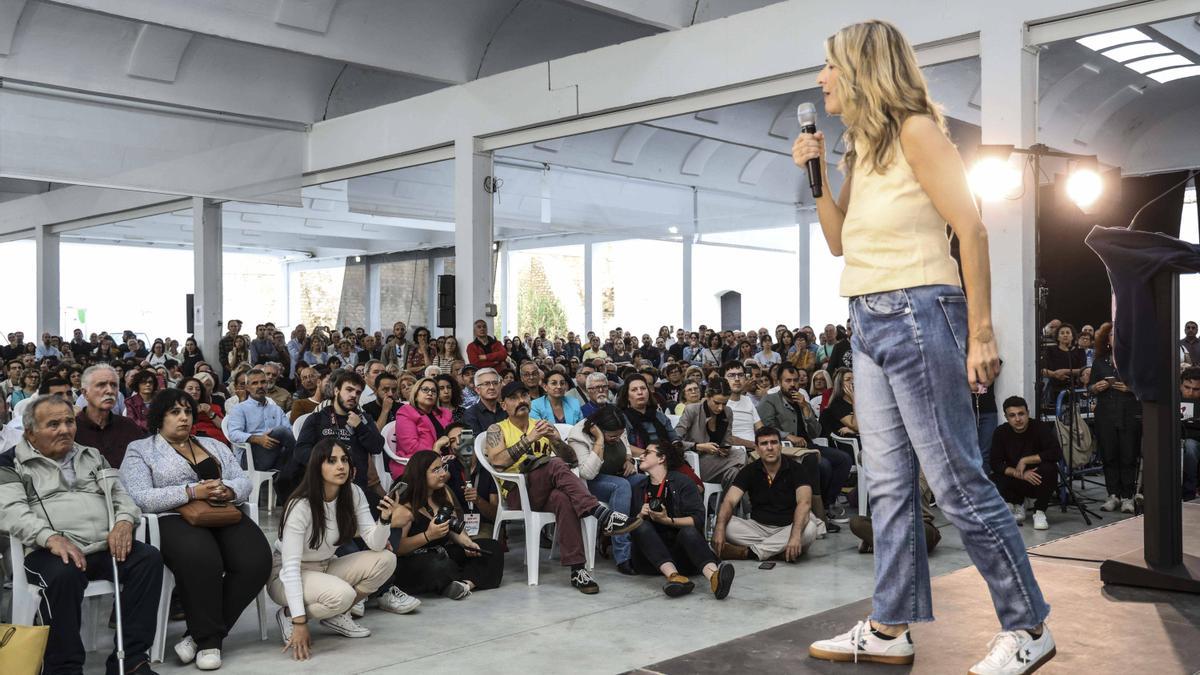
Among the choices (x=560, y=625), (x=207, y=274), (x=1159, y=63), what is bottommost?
(x=560, y=625)

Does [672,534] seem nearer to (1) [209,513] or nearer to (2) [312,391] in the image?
(1) [209,513]

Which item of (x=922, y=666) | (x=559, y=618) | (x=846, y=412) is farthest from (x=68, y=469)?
(x=846, y=412)

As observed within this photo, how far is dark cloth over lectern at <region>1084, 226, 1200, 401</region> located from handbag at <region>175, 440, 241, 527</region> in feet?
9.97

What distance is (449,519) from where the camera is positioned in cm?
471

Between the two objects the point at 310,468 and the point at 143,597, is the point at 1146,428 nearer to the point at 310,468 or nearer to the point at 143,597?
the point at 310,468

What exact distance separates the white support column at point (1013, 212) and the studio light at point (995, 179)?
8 cm

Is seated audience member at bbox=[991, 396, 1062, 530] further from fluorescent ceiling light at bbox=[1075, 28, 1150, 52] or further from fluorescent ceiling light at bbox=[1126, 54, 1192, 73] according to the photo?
fluorescent ceiling light at bbox=[1126, 54, 1192, 73]

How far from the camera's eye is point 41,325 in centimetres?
1714

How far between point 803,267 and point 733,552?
7.27 meters

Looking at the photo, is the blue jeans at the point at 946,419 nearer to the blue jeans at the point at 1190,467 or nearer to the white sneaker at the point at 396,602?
the white sneaker at the point at 396,602

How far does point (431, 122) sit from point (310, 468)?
283 inches

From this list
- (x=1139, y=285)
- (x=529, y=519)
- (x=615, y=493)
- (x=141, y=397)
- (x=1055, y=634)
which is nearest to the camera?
(x=1055, y=634)

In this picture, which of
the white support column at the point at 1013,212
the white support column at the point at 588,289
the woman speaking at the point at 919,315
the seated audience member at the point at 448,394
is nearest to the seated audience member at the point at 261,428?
the seated audience member at the point at 448,394

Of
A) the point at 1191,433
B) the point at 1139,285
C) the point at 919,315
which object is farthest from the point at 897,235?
the point at 1191,433
